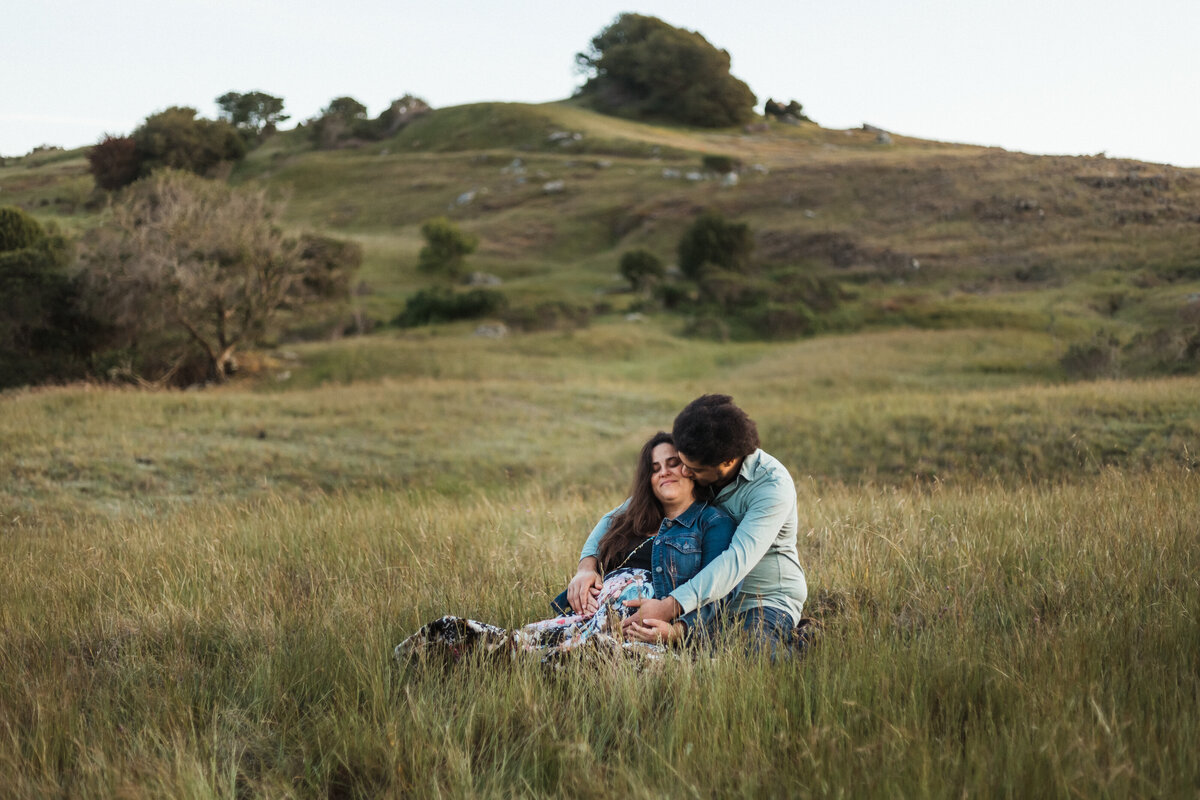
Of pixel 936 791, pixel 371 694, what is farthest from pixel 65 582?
pixel 936 791

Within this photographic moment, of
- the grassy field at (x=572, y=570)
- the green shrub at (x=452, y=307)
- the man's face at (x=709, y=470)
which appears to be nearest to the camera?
the grassy field at (x=572, y=570)

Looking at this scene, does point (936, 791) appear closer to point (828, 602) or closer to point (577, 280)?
point (828, 602)

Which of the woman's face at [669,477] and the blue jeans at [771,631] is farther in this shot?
the woman's face at [669,477]

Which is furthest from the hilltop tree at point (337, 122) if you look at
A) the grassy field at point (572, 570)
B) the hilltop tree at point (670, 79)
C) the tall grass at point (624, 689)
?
the tall grass at point (624, 689)

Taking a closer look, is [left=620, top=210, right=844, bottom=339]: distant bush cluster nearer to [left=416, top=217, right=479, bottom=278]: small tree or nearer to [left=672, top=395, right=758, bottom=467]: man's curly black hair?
[left=416, top=217, right=479, bottom=278]: small tree

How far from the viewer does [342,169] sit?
265 ft

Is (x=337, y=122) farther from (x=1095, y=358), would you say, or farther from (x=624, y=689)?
(x=624, y=689)

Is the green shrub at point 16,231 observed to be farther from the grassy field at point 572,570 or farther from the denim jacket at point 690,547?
the denim jacket at point 690,547

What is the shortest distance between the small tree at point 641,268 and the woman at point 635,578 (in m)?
42.1

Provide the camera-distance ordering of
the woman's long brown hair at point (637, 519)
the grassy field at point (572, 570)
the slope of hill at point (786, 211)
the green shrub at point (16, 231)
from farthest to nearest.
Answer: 1. the slope of hill at point (786, 211)
2. the green shrub at point (16, 231)
3. the woman's long brown hair at point (637, 519)
4. the grassy field at point (572, 570)

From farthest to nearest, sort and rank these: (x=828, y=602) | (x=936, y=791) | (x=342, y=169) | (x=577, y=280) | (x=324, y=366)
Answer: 1. (x=342, y=169)
2. (x=577, y=280)
3. (x=324, y=366)
4. (x=828, y=602)
5. (x=936, y=791)

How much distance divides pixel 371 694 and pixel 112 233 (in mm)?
26865

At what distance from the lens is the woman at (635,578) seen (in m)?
3.36

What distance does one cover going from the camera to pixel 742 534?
3.57 meters
